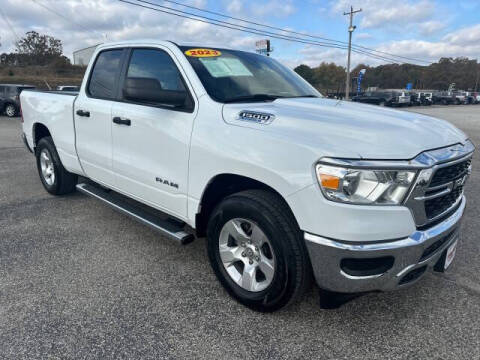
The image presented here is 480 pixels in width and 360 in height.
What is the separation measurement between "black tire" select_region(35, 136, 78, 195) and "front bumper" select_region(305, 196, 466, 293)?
155 inches

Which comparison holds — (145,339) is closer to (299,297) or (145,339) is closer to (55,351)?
(55,351)

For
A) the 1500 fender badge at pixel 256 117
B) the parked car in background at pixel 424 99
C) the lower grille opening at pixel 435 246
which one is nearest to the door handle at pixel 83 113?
the 1500 fender badge at pixel 256 117

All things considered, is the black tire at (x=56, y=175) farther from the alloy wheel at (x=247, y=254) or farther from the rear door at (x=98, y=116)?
the alloy wheel at (x=247, y=254)

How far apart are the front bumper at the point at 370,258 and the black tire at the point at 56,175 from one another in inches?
155

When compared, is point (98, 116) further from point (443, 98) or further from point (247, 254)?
point (443, 98)

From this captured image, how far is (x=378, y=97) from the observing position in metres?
34.5

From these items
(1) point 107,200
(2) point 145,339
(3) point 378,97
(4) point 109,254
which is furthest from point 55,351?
(3) point 378,97

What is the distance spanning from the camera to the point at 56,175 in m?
5.00

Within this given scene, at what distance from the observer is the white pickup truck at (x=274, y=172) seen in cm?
205

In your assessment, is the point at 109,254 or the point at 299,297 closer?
the point at 299,297

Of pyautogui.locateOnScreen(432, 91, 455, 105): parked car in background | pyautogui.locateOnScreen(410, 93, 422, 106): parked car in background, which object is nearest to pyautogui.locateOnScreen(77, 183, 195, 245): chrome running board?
pyautogui.locateOnScreen(410, 93, 422, 106): parked car in background

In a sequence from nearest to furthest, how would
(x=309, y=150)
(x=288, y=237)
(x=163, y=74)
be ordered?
(x=309, y=150)
(x=288, y=237)
(x=163, y=74)

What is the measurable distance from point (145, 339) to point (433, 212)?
6.44ft

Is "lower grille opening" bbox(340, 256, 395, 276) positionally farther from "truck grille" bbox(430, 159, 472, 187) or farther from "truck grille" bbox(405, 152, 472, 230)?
"truck grille" bbox(430, 159, 472, 187)
